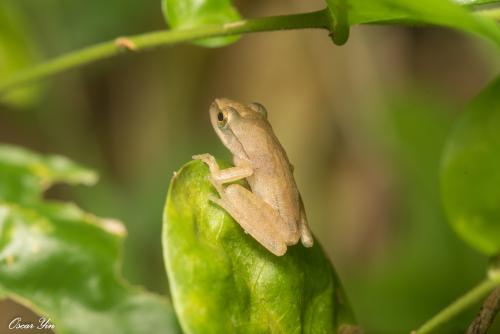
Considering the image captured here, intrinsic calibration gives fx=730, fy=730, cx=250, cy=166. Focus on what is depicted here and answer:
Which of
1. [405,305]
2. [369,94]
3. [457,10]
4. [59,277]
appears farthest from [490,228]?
[369,94]

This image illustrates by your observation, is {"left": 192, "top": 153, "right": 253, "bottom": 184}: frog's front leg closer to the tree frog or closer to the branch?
the tree frog

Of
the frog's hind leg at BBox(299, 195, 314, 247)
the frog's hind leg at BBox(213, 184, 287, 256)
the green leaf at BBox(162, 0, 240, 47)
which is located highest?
the green leaf at BBox(162, 0, 240, 47)

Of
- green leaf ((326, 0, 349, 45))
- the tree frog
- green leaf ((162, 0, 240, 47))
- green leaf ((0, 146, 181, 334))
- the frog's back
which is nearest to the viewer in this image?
green leaf ((326, 0, 349, 45))

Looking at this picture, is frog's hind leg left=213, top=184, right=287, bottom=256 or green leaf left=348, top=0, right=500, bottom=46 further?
frog's hind leg left=213, top=184, right=287, bottom=256

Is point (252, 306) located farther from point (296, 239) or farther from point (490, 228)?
point (490, 228)

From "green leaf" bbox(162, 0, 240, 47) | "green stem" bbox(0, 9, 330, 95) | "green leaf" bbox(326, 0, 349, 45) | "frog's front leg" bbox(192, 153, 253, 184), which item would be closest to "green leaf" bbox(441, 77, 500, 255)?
"green leaf" bbox(326, 0, 349, 45)

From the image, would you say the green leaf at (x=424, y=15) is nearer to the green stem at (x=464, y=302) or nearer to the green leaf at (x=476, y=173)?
the green leaf at (x=476, y=173)
